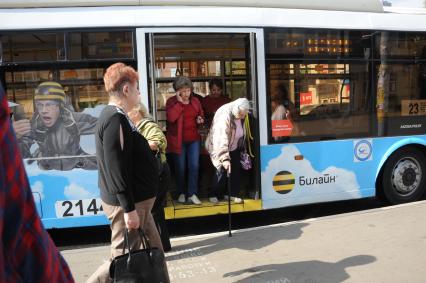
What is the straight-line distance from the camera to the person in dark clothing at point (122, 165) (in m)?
2.95

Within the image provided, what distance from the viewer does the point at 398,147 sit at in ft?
21.7

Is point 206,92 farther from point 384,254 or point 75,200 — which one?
point 384,254

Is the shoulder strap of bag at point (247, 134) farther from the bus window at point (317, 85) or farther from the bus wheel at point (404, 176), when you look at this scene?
the bus wheel at point (404, 176)

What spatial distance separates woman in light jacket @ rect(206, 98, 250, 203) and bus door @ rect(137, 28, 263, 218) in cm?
17

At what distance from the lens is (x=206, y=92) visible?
8.02 meters

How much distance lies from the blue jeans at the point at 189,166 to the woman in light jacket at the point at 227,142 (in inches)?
10.9

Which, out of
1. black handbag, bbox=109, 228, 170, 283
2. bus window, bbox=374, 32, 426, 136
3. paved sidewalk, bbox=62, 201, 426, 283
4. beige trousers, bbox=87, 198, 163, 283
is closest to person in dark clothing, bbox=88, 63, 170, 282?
beige trousers, bbox=87, 198, 163, 283

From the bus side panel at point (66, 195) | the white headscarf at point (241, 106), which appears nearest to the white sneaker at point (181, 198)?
the bus side panel at point (66, 195)

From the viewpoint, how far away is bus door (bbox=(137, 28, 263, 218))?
17.8ft

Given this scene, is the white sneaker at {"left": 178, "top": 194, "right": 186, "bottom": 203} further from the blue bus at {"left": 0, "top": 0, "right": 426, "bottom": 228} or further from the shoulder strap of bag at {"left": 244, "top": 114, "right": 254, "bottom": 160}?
the shoulder strap of bag at {"left": 244, "top": 114, "right": 254, "bottom": 160}

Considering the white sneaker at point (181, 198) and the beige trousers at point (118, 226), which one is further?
the white sneaker at point (181, 198)

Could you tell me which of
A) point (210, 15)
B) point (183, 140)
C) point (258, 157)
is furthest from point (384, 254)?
point (210, 15)

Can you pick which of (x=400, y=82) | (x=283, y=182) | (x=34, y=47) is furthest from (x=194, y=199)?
(x=400, y=82)

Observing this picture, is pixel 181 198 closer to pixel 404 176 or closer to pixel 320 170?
pixel 320 170
